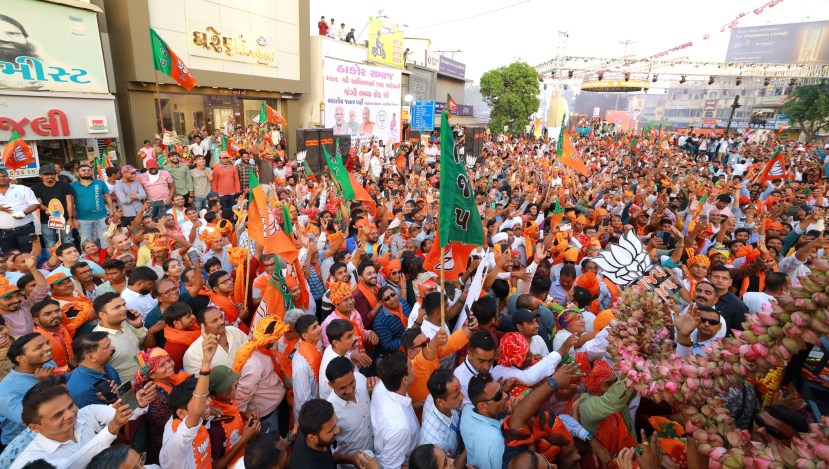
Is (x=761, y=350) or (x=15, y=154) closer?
(x=761, y=350)

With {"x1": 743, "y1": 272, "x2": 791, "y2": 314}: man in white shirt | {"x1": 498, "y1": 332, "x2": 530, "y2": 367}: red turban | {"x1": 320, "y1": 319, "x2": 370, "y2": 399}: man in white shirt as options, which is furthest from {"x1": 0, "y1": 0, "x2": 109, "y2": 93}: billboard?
{"x1": 743, "y1": 272, "x2": 791, "y2": 314}: man in white shirt

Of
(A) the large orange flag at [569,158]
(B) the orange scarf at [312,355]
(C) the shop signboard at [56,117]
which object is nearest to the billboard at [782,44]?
(A) the large orange flag at [569,158]

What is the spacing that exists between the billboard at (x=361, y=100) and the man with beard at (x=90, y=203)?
1367cm

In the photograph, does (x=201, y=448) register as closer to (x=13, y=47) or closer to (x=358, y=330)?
(x=358, y=330)

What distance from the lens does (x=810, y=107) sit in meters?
28.4

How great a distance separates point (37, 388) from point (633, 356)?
3.21m

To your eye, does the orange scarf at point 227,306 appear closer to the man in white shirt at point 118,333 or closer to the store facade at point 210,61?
the man in white shirt at point 118,333

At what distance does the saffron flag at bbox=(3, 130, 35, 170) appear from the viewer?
7250 millimetres

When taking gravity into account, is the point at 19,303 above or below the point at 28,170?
below

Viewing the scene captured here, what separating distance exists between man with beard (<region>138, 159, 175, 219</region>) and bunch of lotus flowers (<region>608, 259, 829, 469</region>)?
788cm

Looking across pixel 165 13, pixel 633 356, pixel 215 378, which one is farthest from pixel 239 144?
pixel 633 356

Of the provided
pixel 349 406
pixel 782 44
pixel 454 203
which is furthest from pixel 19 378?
pixel 782 44

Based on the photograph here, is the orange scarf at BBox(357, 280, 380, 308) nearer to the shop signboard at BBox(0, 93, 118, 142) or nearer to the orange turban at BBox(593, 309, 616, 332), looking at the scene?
the orange turban at BBox(593, 309, 616, 332)

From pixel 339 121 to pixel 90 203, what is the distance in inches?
569
